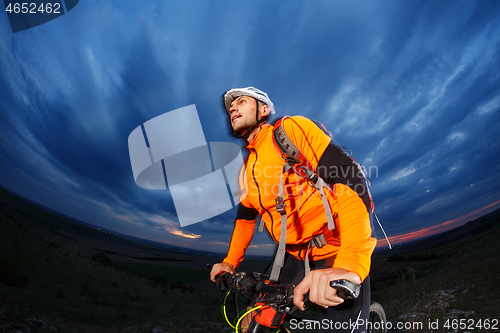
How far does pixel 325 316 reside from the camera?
2311mm

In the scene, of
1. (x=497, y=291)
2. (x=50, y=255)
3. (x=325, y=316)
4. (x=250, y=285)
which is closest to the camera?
(x=250, y=285)

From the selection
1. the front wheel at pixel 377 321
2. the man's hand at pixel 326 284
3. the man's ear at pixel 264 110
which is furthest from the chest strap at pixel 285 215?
the front wheel at pixel 377 321

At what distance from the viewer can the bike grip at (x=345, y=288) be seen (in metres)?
1.27

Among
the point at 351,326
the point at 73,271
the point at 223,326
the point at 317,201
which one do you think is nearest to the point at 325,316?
the point at 351,326

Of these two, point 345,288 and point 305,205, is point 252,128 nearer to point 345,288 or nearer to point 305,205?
point 305,205

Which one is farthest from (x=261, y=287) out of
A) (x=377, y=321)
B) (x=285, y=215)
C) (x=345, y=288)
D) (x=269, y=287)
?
(x=377, y=321)

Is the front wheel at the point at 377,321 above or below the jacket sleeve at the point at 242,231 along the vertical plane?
below

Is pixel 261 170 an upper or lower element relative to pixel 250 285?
upper

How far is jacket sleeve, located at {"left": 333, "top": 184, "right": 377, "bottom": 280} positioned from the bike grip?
0.14 meters

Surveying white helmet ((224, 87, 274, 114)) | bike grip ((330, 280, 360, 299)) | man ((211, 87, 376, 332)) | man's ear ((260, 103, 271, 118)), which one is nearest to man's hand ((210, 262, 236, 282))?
man ((211, 87, 376, 332))

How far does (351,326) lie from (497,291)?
1238 cm

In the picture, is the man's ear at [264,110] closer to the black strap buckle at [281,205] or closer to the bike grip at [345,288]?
the black strap buckle at [281,205]

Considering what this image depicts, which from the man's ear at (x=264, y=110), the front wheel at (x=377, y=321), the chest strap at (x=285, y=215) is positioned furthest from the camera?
the front wheel at (x=377, y=321)

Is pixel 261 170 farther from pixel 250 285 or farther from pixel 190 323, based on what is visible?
pixel 190 323
